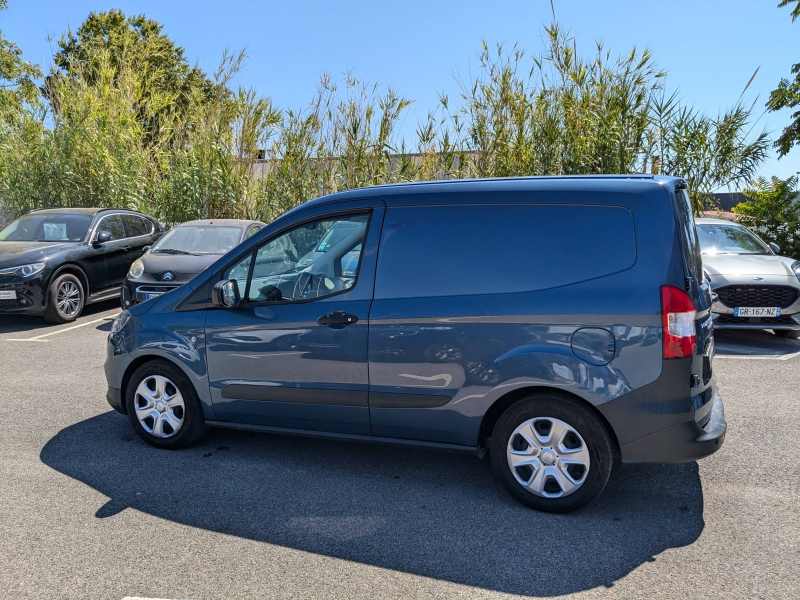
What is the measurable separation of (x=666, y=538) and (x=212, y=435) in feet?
10.5

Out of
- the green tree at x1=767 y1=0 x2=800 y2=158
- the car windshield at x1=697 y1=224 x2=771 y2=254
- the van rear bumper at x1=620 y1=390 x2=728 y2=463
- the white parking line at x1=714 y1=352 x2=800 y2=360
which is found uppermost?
the green tree at x1=767 y1=0 x2=800 y2=158

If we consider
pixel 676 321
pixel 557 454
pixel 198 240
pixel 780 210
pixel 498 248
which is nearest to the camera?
pixel 676 321

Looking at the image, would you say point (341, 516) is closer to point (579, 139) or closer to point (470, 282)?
point (470, 282)

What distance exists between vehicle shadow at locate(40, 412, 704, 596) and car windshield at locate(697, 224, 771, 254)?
20.7ft

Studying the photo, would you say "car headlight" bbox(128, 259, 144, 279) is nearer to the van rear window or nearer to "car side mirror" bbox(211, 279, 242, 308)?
"car side mirror" bbox(211, 279, 242, 308)

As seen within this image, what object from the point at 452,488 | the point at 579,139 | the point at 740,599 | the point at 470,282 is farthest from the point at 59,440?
the point at 579,139

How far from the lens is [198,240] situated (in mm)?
10859

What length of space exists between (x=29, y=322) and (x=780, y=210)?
13.0m

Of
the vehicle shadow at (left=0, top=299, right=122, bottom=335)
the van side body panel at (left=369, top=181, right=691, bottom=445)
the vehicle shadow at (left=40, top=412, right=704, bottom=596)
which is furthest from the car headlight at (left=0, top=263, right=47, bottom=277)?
the van side body panel at (left=369, top=181, right=691, bottom=445)

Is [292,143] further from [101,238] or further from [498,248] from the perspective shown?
[498,248]

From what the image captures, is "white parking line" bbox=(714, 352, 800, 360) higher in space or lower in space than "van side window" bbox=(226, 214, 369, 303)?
lower

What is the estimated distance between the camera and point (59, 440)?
535 cm

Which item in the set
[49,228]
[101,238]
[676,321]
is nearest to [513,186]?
[676,321]

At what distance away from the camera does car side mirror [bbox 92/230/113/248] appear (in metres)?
11.3
